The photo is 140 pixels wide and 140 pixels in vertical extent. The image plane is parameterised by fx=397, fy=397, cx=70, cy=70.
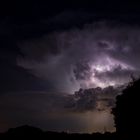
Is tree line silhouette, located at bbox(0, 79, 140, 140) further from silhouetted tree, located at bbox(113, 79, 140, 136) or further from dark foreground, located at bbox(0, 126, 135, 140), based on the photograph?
dark foreground, located at bbox(0, 126, 135, 140)

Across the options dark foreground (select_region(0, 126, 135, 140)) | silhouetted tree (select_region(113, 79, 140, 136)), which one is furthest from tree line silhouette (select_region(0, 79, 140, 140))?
dark foreground (select_region(0, 126, 135, 140))

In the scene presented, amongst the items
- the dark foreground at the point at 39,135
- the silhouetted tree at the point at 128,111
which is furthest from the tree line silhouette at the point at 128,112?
the dark foreground at the point at 39,135

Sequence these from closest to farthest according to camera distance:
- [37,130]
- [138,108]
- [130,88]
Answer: [138,108] → [130,88] → [37,130]

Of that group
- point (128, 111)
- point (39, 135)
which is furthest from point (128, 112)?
point (39, 135)

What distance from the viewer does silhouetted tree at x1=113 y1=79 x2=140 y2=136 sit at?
55500mm

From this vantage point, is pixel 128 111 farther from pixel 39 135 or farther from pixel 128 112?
pixel 39 135

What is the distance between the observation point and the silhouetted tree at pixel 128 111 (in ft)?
182

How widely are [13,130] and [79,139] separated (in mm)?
12662

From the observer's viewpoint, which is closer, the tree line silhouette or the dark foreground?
the tree line silhouette

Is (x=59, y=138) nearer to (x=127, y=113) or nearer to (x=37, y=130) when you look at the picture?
(x=37, y=130)

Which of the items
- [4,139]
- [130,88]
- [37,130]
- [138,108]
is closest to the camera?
[138,108]

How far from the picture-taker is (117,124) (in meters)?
60.6

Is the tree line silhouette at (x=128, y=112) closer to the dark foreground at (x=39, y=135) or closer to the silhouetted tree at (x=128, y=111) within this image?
the silhouetted tree at (x=128, y=111)

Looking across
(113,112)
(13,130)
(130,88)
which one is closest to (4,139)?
(13,130)
